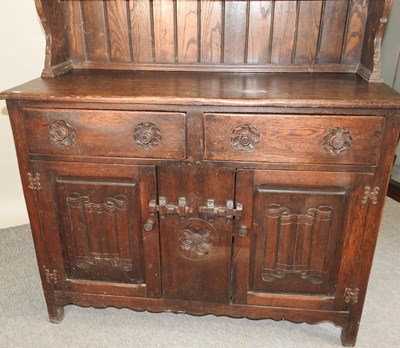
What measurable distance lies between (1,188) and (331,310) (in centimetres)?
170

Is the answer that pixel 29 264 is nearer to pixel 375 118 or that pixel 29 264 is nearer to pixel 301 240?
pixel 301 240

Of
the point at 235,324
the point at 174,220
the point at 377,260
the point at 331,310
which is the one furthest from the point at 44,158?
the point at 377,260

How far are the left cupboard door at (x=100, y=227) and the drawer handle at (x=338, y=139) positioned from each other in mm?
537

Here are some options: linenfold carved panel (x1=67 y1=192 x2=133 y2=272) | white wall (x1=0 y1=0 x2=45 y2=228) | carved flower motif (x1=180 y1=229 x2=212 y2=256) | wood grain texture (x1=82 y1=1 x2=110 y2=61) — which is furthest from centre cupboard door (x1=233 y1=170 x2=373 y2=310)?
white wall (x1=0 y1=0 x2=45 y2=228)

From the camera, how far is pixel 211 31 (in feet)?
5.13

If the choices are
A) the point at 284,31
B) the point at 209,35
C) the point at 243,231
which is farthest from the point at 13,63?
the point at 243,231

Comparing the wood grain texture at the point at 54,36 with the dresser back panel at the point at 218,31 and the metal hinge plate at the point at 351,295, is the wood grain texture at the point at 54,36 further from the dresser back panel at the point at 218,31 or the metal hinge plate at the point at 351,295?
the metal hinge plate at the point at 351,295

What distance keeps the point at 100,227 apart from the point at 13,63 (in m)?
1.03

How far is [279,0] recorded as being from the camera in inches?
59.1

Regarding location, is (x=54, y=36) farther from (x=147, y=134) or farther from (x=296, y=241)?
(x=296, y=241)

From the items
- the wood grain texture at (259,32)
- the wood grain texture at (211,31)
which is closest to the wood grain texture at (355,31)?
the wood grain texture at (259,32)

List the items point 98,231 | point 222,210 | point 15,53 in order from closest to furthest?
point 222,210 < point 98,231 < point 15,53

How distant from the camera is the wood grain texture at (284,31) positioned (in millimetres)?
1510

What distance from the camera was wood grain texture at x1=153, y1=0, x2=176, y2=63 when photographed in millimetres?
1542
